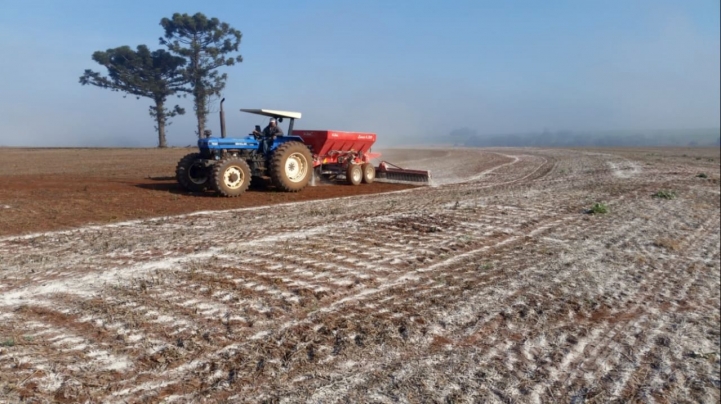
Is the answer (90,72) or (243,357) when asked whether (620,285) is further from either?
(90,72)

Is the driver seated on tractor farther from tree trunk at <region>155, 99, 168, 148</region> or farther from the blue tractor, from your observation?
tree trunk at <region>155, 99, 168, 148</region>

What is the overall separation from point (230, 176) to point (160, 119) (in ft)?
117

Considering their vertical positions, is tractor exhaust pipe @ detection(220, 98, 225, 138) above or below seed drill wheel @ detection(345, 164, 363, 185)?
above

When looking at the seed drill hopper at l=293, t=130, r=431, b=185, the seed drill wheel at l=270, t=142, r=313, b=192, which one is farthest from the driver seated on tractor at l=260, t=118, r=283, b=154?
the seed drill hopper at l=293, t=130, r=431, b=185

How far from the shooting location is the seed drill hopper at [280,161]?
38.2 ft

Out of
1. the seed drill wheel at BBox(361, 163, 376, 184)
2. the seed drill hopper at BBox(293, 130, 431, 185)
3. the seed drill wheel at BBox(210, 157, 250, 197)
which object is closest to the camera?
the seed drill wheel at BBox(210, 157, 250, 197)

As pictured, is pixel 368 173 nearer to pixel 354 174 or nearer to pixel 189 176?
pixel 354 174

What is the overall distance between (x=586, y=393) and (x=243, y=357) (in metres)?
2.69

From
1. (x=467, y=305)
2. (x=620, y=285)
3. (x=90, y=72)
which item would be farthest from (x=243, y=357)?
(x=90, y=72)

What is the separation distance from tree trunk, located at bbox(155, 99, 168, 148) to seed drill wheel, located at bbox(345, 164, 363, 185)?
33229 mm

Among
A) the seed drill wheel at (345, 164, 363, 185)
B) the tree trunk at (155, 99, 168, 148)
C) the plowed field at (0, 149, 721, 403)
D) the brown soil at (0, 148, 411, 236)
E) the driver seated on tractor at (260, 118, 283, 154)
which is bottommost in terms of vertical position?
the plowed field at (0, 149, 721, 403)

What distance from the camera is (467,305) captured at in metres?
5.42

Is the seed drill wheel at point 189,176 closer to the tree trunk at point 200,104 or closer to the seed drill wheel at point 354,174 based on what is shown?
the seed drill wheel at point 354,174

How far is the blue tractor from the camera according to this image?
1149cm
